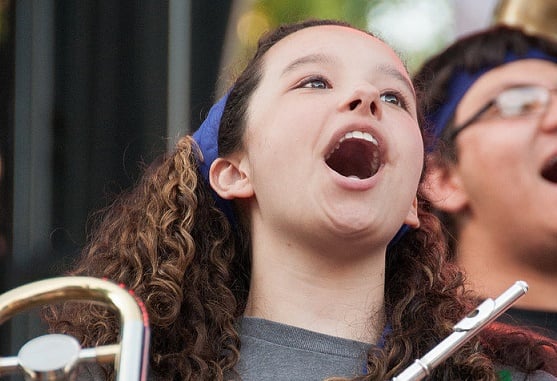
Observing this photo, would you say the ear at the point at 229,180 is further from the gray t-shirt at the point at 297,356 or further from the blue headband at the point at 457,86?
the blue headband at the point at 457,86

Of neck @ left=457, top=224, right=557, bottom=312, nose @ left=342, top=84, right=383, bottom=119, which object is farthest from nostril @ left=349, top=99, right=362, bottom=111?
neck @ left=457, top=224, right=557, bottom=312

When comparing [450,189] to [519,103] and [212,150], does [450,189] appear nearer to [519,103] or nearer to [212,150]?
[519,103]

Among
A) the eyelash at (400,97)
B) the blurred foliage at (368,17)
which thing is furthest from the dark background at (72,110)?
the eyelash at (400,97)

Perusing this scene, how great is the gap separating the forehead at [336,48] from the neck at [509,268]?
2.32ft

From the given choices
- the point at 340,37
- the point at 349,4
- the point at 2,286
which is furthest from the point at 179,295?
the point at 349,4

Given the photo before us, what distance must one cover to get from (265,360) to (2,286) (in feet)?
3.58

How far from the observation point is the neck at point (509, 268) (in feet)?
9.07

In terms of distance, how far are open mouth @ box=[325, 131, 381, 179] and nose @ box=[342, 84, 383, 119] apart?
0.14 feet

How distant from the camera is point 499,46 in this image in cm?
296

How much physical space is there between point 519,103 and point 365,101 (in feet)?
2.94

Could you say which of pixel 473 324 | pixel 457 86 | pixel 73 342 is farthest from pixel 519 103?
pixel 73 342

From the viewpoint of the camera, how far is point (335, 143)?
81.0 inches

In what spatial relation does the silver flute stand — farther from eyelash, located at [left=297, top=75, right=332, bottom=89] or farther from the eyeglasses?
the eyeglasses

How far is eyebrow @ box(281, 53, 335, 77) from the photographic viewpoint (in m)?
2.20
